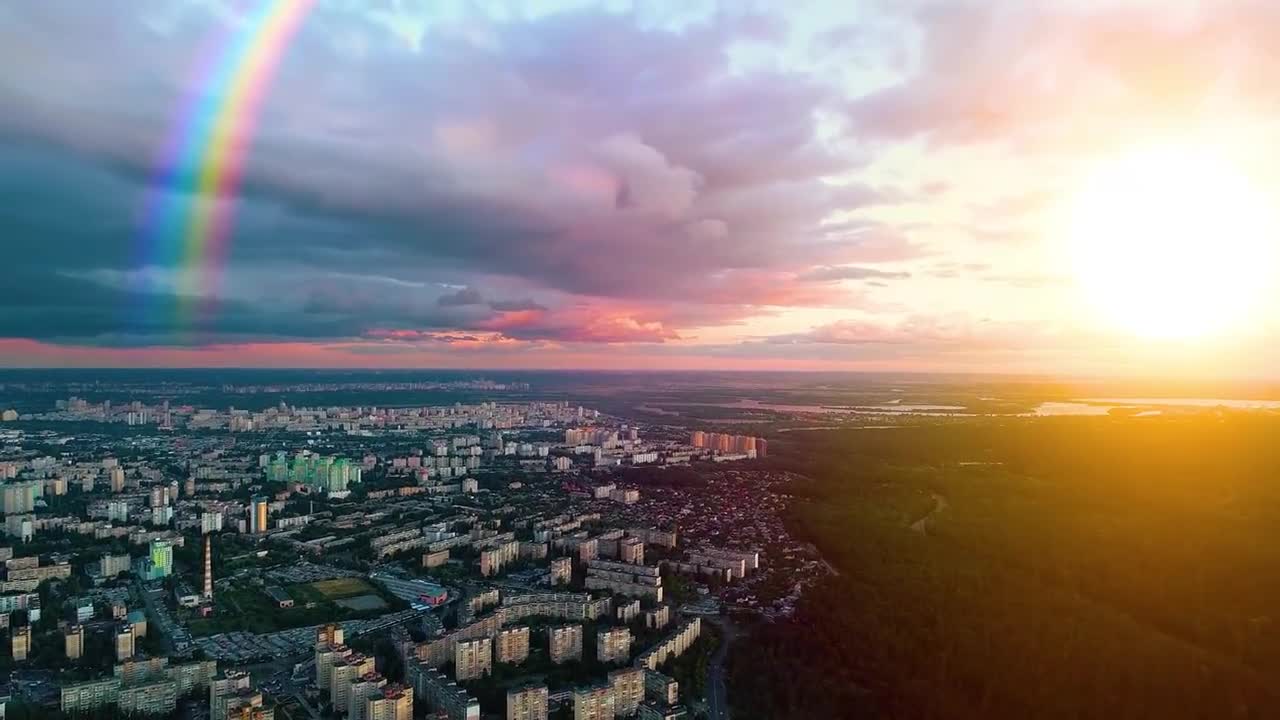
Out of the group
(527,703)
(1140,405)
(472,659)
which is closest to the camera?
(527,703)

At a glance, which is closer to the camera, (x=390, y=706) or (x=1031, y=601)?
(x=390, y=706)

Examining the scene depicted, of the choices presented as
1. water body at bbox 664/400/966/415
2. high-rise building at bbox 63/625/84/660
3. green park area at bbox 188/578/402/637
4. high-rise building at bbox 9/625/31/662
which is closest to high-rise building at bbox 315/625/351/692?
green park area at bbox 188/578/402/637

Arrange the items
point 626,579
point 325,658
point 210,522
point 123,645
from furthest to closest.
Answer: point 210,522 < point 626,579 < point 123,645 < point 325,658

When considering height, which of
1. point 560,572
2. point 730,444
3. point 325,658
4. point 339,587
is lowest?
point 339,587

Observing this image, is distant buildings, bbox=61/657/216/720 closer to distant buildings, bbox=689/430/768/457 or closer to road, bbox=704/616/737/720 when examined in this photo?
road, bbox=704/616/737/720

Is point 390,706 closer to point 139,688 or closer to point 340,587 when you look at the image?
point 139,688

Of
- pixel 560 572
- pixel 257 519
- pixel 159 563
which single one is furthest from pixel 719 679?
pixel 257 519

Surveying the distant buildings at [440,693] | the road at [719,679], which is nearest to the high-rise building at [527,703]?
the distant buildings at [440,693]

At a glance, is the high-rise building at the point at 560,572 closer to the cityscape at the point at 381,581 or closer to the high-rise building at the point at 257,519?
the cityscape at the point at 381,581
